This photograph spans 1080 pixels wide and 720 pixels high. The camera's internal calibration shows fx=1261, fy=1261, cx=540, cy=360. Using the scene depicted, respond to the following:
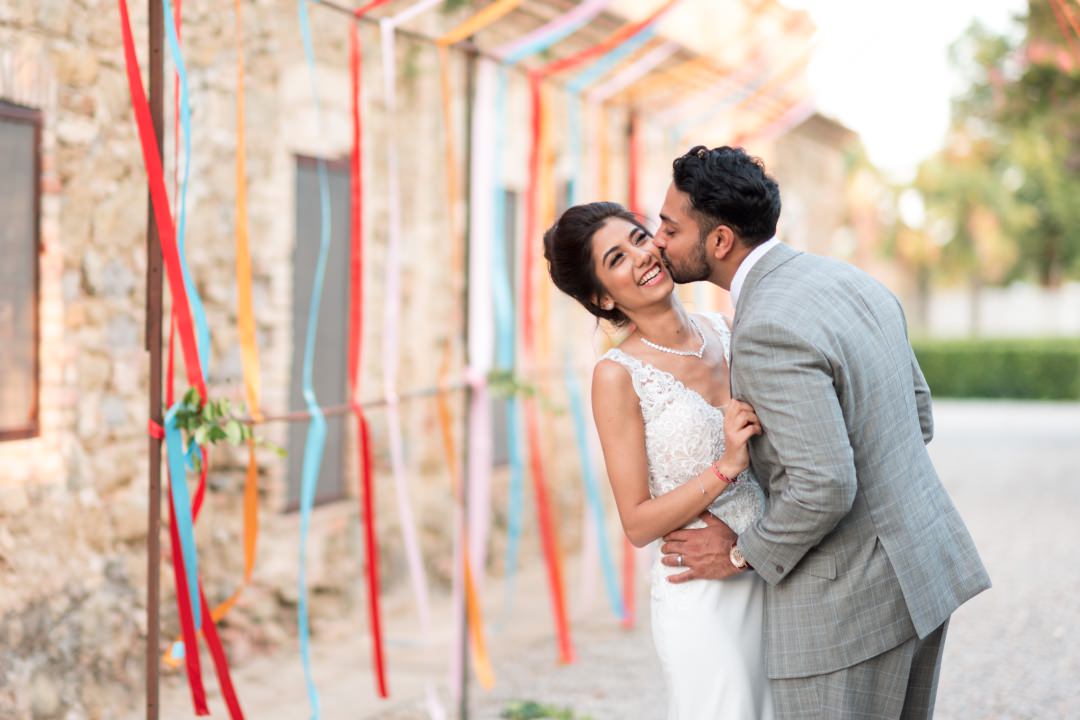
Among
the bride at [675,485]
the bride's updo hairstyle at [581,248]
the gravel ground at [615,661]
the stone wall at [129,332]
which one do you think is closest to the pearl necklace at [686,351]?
the bride at [675,485]

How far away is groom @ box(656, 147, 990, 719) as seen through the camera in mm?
2193

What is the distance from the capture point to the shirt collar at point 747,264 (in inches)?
94.0

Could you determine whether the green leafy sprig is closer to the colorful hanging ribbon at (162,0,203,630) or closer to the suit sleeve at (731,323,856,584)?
the colorful hanging ribbon at (162,0,203,630)

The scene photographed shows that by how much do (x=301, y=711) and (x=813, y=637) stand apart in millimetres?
2751

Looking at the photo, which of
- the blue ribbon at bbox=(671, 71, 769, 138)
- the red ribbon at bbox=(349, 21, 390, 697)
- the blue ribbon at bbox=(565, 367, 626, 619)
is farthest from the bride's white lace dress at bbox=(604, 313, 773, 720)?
the blue ribbon at bbox=(671, 71, 769, 138)

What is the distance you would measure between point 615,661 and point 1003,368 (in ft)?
57.4

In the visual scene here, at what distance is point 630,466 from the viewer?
2553 millimetres

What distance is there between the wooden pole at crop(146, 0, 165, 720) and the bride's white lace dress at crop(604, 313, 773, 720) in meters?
1.05

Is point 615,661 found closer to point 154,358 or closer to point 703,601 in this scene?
point 703,601

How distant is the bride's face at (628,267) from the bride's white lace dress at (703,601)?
5.6 inches

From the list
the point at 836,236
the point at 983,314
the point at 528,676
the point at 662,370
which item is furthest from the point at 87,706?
the point at 983,314

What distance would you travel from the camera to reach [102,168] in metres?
4.44

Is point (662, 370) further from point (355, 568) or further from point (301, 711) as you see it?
point (355, 568)

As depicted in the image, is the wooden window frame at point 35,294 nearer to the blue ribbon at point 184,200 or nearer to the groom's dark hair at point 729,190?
the blue ribbon at point 184,200
